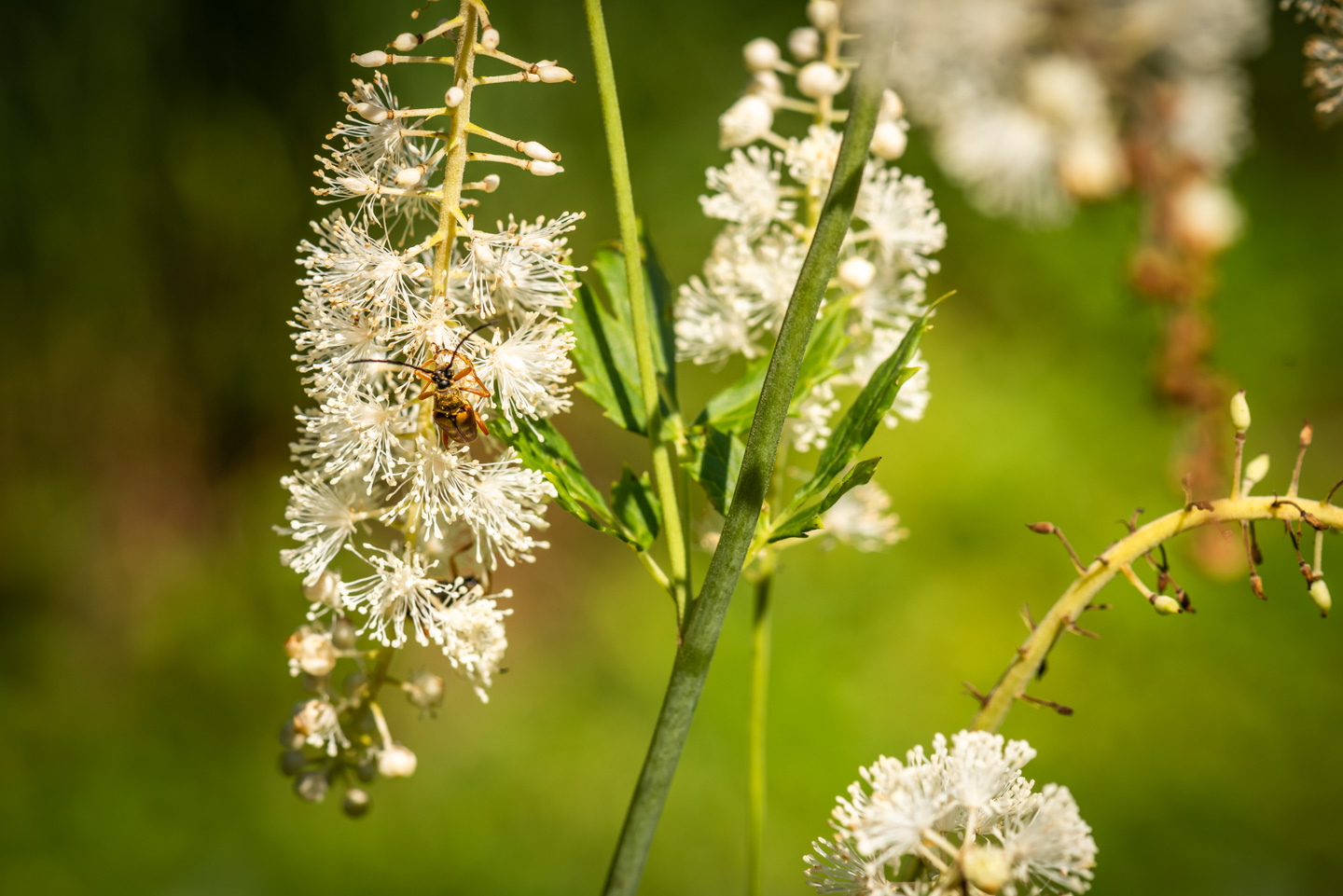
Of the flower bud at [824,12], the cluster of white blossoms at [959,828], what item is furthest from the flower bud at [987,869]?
the flower bud at [824,12]

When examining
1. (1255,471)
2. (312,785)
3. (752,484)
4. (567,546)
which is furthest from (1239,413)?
(567,546)

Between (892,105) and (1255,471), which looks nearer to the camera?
(1255,471)

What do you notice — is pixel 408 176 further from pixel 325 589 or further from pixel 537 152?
pixel 325 589

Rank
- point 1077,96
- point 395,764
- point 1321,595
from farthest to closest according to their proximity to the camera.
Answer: point 1077,96 < point 395,764 < point 1321,595

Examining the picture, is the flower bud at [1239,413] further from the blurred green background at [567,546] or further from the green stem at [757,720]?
the blurred green background at [567,546]

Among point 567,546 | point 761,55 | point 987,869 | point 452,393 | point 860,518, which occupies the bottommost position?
point 987,869

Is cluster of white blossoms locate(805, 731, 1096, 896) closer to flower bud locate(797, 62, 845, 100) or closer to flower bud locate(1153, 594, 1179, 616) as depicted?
flower bud locate(1153, 594, 1179, 616)

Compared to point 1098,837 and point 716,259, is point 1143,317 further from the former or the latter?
point 716,259

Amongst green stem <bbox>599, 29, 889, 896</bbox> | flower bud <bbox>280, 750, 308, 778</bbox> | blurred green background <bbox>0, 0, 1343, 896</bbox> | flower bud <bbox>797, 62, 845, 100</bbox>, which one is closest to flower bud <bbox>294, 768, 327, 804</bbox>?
flower bud <bbox>280, 750, 308, 778</bbox>
